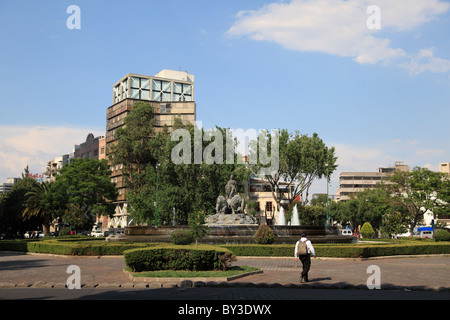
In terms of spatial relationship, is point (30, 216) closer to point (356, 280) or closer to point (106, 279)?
point (106, 279)

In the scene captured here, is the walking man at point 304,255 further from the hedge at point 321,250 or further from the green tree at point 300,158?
the green tree at point 300,158

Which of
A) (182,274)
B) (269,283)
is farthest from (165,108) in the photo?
(269,283)

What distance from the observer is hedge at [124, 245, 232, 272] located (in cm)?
1471

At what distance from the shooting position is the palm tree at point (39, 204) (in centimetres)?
5400

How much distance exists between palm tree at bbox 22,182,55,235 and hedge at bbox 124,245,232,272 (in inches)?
1684

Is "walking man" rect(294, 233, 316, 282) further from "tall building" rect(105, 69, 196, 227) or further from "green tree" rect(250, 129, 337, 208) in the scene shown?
"tall building" rect(105, 69, 196, 227)

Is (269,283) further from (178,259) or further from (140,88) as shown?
(140,88)

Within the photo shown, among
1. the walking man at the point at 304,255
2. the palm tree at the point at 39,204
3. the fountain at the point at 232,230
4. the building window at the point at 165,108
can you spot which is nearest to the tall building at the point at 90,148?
the building window at the point at 165,108

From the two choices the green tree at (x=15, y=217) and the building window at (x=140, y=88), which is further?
the building window at (x=140, y=88)

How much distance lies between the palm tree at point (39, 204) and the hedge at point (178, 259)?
4277cm

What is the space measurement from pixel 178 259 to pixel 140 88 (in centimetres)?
8801

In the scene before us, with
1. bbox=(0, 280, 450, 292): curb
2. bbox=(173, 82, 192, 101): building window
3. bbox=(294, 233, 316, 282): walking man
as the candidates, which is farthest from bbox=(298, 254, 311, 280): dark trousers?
bbox=(173, 82, 192, 101): building window

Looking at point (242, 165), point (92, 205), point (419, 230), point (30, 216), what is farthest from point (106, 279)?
point (419, 230)

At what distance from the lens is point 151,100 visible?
292 ft
